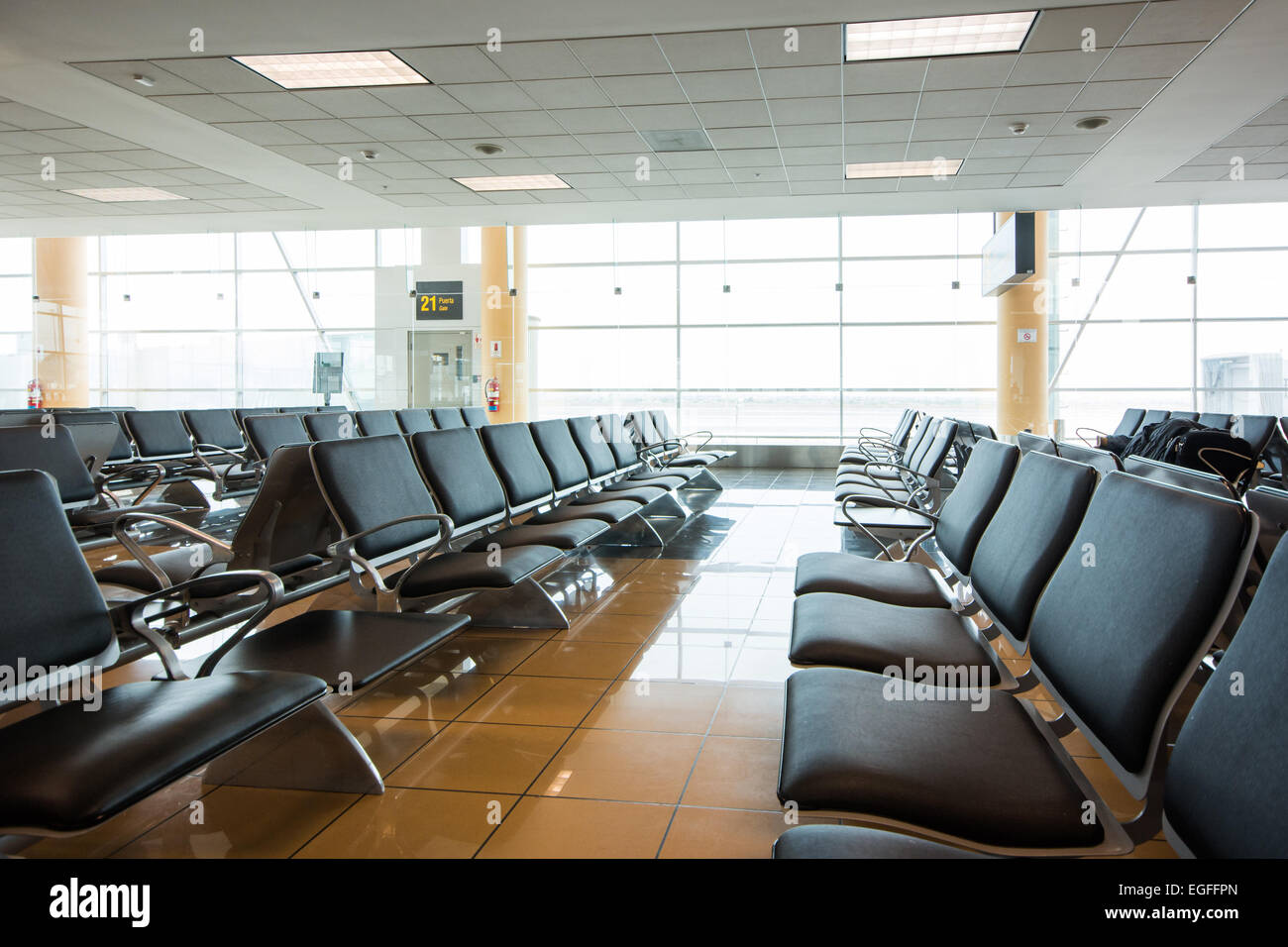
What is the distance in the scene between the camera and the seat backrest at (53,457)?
3.37m

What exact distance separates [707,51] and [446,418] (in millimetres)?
3299

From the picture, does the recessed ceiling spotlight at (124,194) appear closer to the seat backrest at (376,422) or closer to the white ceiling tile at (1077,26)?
→ the seat backrest at (376,422)

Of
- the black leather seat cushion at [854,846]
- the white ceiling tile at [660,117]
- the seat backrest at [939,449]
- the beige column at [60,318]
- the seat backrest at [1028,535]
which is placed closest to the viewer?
the black leather seat cushion at [854,846]

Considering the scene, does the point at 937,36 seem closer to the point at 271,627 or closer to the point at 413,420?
the point at 413,420

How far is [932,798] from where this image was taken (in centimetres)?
121

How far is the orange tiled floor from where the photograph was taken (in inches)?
71.3

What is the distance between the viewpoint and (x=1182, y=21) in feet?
15.8

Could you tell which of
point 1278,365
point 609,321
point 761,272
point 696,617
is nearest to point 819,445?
point 761,272

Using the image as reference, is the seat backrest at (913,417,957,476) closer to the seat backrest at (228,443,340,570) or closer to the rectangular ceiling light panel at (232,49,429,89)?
the seat backrest at (228,443,340,570)

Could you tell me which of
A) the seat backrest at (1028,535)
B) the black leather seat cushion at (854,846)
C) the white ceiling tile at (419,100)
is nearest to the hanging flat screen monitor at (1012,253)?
the white ceiling tile at (419,100)

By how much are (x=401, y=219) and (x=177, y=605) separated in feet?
A: 29.8

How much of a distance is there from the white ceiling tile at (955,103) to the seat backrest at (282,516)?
531 centimetres

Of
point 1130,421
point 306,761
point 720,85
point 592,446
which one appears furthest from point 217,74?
point 1130,421
